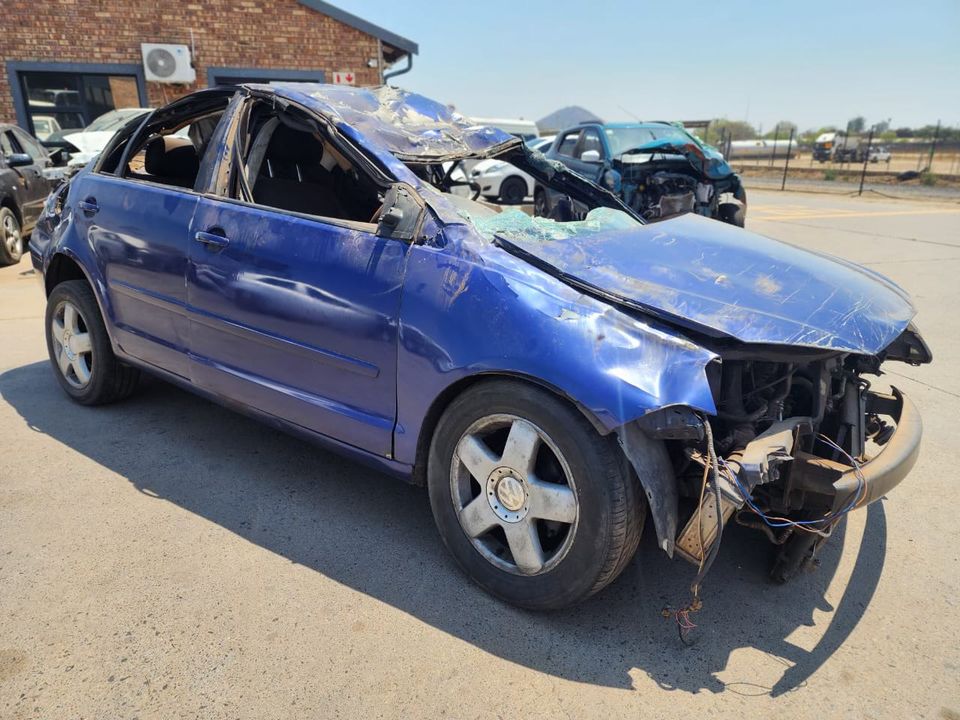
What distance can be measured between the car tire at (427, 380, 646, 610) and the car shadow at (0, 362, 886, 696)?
0.16 meters

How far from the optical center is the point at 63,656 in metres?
2.29

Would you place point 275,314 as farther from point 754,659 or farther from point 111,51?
point 111,51

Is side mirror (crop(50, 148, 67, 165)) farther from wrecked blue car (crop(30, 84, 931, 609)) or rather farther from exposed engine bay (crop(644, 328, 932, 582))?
exposed engine bay (crop(644, 328, 932, 582))

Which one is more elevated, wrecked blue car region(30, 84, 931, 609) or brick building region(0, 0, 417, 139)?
brick building region(0, 0, 417, 139)

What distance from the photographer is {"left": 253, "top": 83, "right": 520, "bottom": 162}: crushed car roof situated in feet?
10.3

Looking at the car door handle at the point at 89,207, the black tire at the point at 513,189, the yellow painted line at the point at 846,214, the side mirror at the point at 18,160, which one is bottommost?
the yellow painted line at the point at 846,214

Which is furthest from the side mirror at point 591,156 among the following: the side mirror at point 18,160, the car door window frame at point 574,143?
the side mirror at point 18,160

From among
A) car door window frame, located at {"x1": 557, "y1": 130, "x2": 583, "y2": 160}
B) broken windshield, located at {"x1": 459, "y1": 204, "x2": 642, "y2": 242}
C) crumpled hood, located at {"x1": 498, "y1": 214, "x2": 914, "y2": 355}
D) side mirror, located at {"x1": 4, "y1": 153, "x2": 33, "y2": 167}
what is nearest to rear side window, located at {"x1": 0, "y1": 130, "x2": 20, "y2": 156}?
side mirror, located at {"x1": 4, "y1": 153, "x2": 33, "y2": 167}

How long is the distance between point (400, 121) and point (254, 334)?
123 centimetres

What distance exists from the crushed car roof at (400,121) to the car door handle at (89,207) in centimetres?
119

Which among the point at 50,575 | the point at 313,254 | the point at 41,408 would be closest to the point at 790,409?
the point at 313,254

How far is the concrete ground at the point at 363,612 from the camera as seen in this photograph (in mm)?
2168

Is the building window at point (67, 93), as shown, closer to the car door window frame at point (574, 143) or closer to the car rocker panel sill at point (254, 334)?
the car door window frame at point (574, 143)

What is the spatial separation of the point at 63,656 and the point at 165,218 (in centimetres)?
202
